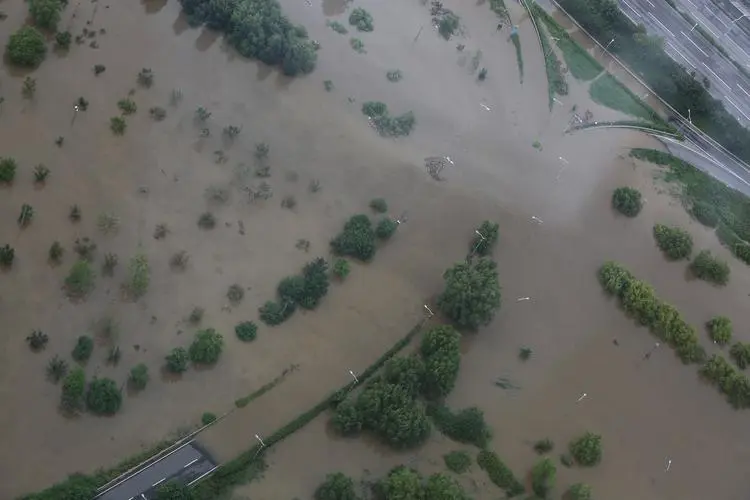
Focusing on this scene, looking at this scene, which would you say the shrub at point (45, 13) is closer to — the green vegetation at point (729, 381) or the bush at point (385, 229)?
the bush at point (385, 229)

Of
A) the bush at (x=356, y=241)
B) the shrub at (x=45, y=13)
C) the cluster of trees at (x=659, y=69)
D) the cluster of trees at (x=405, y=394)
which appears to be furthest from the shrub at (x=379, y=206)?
the shrub at (x=45, y=13)

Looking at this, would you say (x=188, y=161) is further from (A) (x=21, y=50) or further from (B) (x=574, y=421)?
(B) (x=574, y=421)

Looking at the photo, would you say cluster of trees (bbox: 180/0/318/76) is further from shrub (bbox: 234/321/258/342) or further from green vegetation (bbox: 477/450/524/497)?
green vegetation (bbox: 477/450/524/497)

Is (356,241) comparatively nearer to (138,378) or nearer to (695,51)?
Answer: (138,378)

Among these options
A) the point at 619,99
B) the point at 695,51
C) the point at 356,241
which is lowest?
the point at 356,241

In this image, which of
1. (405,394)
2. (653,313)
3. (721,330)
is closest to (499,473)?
(405,394)

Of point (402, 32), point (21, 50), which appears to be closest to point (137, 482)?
point (21, 50)

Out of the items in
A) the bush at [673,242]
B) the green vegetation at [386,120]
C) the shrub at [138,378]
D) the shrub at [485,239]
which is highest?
the bush at [673,242]
